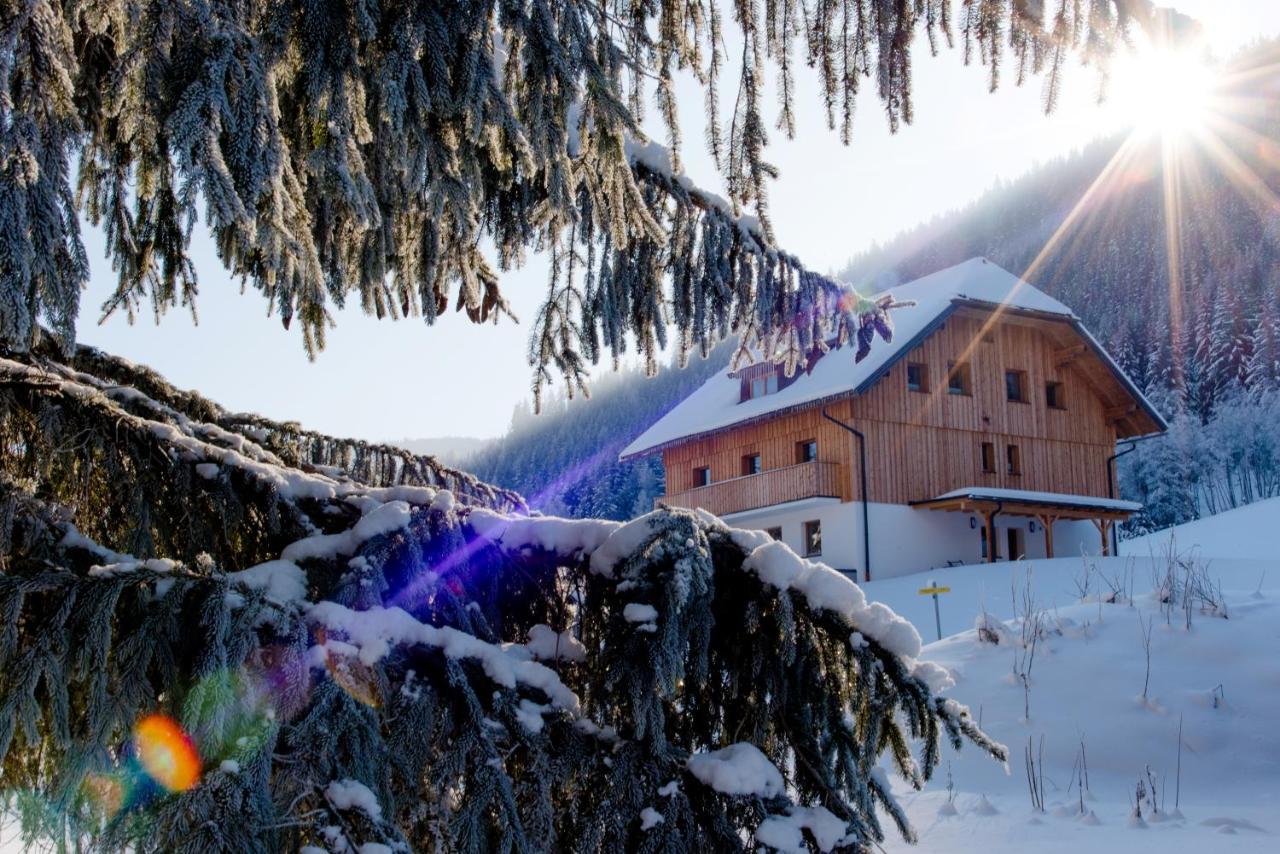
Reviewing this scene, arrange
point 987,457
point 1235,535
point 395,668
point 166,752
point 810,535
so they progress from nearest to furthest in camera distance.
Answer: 1. point 166,752
2. point 395,668
3. point 810,535
4. point 987,457
5. point 1235,535

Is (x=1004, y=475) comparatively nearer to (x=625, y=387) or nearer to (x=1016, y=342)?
(x=1016, y=342)

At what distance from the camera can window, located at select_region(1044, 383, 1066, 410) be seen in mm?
27469

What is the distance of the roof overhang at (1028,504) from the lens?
23750 millimetres

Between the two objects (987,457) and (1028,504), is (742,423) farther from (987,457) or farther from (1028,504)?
(1028,504)

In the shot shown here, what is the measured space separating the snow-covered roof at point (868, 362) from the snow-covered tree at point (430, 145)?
676 inches

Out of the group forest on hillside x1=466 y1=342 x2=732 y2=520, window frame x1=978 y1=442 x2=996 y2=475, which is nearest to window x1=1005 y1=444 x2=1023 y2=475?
window frame x1=978 y1=442 x2=996 y2=475

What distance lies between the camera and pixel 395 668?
1986 millimetres

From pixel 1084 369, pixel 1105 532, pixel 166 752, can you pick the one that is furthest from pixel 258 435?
pixel 1084 369

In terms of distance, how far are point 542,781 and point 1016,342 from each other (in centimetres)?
2700

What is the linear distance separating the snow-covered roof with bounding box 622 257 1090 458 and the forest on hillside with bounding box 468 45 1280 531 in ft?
54.2

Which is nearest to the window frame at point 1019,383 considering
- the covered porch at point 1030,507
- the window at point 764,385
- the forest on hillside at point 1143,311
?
the covered porch at point 1030,507

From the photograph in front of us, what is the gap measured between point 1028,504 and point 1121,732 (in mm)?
18344

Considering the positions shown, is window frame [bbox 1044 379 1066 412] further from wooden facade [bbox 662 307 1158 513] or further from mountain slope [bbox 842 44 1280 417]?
mountain slope [bbox 842 44 1280 417]

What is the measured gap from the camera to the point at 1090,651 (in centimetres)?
865
